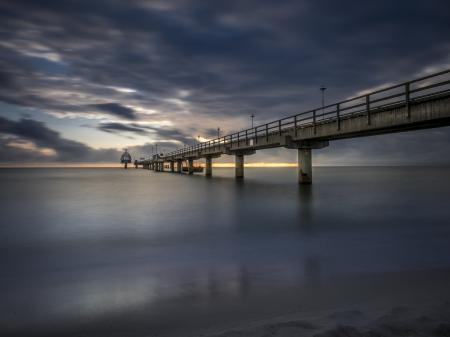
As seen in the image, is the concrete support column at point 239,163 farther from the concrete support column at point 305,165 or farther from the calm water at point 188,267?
the calm water at point 188,267

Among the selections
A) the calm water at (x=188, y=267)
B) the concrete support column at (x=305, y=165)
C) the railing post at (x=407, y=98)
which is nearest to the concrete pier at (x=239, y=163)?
the concrete support column at (x=305, y=165)

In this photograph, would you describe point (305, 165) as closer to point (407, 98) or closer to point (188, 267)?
point (407, 98)

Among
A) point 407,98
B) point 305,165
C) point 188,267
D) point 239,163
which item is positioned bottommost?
point 188,267

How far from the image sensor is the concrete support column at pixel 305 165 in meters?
29.8

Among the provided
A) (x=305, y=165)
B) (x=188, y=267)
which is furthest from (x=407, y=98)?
(x=188, y=267)

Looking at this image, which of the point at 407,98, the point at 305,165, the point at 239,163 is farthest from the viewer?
the point at 239,163

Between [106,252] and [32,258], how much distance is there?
5.67ft

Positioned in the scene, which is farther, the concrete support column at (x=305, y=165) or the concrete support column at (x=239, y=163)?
the concrete support column at (x=239, y=163)

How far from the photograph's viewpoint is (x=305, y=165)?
31.0 m

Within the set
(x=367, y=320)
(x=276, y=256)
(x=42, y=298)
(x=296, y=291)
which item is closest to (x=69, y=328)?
(x=42, y=298)

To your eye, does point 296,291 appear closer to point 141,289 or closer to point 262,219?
point 141,289

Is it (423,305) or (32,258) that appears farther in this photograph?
(32,258)

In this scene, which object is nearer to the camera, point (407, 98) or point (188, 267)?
point (188, 267)

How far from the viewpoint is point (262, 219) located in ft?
43.3
